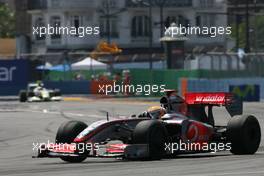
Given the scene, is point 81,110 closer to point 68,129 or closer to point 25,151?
point 25,151

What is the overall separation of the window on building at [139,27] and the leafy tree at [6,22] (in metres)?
25.8

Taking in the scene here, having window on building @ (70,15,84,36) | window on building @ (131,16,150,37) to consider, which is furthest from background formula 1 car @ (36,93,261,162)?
window on building @ (131,16,150,37)

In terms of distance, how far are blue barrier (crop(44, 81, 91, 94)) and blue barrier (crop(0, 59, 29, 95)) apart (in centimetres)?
133

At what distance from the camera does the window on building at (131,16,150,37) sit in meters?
69.8

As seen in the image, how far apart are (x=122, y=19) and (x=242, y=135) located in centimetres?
5461

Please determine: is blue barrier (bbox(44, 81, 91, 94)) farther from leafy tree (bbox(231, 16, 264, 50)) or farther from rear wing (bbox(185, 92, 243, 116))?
rear wing (bbox(185, 92, 243, 116))

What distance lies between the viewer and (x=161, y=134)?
15438 millimetres

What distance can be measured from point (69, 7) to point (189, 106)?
5231 centimetres

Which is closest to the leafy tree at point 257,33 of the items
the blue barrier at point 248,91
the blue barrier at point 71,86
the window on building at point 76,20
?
the blue barrier at point 71,86

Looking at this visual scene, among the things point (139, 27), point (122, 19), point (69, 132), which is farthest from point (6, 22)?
point (69, 132)

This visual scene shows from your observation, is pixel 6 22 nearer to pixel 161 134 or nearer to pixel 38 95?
pixel 38 95

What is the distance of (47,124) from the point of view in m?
27.5

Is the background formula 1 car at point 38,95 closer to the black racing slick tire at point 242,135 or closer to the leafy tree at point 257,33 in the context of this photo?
the leafy tree at point 257,33

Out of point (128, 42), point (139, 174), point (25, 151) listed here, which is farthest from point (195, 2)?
point (139, 174)
